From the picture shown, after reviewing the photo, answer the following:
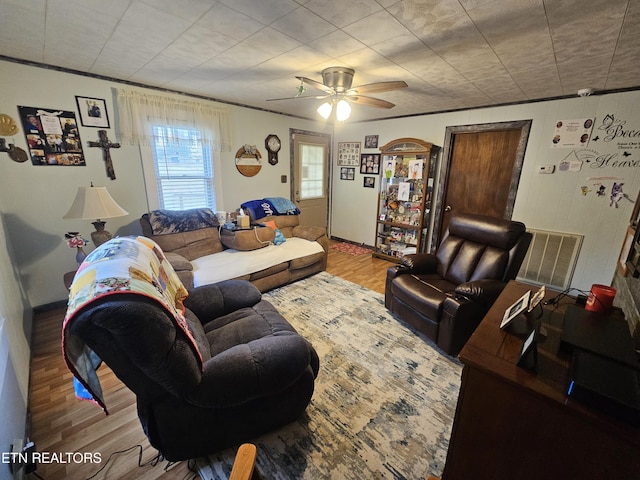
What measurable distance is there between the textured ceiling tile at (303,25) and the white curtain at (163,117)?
2032 mm

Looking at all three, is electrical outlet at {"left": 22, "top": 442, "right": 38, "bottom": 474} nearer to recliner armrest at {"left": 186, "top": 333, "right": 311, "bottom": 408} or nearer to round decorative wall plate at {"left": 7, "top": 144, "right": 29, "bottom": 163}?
recliner armrest at {"left": 186, "top": 333, "right": 311, "bottom": 408}

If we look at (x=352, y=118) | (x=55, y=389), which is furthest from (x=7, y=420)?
(x=352, y=118)

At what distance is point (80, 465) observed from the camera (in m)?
1.29

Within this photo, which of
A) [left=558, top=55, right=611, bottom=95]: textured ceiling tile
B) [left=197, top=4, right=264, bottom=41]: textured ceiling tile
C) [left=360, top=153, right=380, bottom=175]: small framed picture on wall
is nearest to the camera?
[left=197, top=4, right=264, bottom=41]: textured ceiling tile

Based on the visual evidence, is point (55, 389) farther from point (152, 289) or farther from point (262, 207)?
point (262, 207)

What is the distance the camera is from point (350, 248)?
4867mm

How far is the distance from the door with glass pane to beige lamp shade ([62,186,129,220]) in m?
2.73

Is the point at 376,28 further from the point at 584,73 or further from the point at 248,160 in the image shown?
the point at 248,160

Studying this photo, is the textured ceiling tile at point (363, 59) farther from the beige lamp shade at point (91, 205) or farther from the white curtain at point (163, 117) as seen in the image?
the beige lamp shade at point (91, 205)

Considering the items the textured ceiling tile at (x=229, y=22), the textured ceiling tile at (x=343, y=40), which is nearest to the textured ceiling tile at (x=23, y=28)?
the textured ceiling tile at (x=343, y=40)

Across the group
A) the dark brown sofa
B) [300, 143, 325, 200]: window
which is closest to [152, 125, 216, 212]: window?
the dark brown sofa

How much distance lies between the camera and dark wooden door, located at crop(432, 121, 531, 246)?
3.21 m

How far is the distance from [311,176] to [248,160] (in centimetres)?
136

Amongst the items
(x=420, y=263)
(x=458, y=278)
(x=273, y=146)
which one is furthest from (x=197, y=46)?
(x=458, y=278)
